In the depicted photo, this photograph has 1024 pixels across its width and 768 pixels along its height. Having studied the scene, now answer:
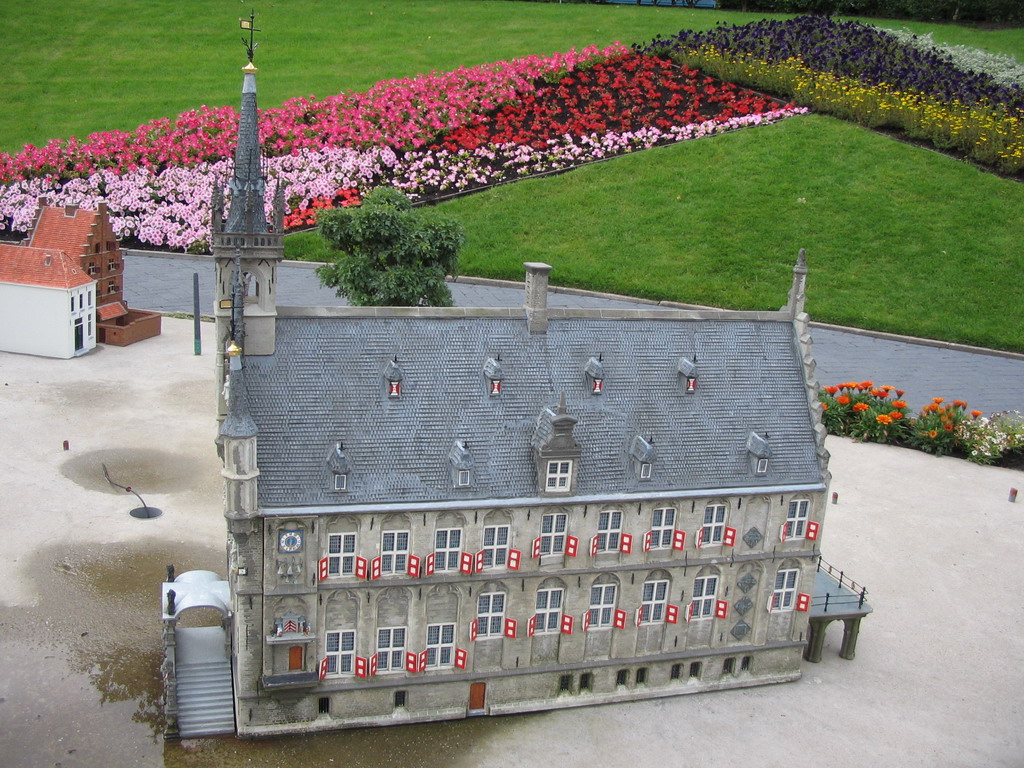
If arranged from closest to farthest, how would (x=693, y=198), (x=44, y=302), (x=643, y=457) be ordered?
(x=643, y=457)
(x=44, y=302)
(x=693, y=198)

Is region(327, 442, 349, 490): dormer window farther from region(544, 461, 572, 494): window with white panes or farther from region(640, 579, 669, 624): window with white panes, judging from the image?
region(640, 579, 669, 624): window with white panes

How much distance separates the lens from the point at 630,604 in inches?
1410

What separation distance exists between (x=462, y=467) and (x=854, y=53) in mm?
76522

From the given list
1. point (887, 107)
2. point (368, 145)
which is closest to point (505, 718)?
point (368, 145)

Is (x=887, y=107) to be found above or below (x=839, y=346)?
above

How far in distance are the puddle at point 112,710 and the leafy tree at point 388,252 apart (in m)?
17.3

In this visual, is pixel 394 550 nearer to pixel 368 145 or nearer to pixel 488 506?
pixel 488 506

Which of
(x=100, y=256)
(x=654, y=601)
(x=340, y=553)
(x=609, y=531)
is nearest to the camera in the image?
(x=340, y=553)

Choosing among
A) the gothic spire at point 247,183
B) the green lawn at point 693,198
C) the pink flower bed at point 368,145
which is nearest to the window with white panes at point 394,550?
the gothic spire at point 247,183

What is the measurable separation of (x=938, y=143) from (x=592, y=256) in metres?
31.3

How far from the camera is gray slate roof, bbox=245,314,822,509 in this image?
3275cm

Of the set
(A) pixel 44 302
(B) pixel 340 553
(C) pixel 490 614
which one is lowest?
(C) pixel 490 614

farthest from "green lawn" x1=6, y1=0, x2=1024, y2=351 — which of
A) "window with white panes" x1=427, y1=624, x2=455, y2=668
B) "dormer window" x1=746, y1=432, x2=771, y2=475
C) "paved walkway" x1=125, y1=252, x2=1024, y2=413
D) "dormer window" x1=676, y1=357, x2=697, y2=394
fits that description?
"window with white panes" x1=427, y1=624, x2=455, y2=668

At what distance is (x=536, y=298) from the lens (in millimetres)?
35625
